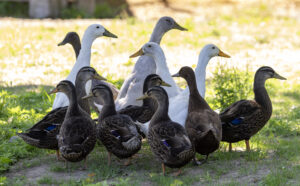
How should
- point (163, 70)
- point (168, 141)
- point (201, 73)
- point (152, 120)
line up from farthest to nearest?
1. point (163, 70)
2. point (201, 73)
3. point (152, 120)
4. point (168, 141)

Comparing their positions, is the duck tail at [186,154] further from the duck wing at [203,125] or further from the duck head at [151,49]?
the duck head at [151,49]

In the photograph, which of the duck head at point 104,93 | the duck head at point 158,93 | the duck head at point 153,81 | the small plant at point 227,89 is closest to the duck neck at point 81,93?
the duck head at point 104,93

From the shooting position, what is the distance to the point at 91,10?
1781 centimetres

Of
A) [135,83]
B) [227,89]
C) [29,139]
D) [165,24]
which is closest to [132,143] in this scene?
[29,139]

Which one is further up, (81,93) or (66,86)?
(66,86)

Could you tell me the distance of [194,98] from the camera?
252 inches

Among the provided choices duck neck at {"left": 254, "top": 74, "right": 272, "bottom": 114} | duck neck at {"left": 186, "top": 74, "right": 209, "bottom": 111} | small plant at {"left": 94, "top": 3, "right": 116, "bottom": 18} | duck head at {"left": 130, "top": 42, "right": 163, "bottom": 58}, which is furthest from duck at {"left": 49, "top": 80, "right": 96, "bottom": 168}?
small plant at {"left": 94, "top": 3, "right": 116, "bottom": 18}

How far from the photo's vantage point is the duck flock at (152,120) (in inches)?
229

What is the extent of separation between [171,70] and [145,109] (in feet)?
13.5

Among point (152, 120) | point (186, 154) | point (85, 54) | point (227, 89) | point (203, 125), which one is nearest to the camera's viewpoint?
point (186, 154)

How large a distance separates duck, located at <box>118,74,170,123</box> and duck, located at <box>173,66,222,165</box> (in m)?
0.66

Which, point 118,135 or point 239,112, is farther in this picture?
point 239,112

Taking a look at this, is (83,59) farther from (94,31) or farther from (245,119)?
(245,119)

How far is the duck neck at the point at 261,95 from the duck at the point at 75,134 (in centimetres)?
225
